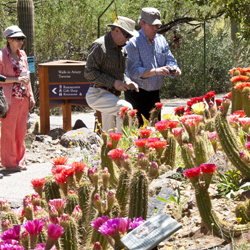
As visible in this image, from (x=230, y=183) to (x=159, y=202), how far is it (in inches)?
18.7

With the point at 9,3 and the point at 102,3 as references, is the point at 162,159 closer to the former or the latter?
the point at 102,3

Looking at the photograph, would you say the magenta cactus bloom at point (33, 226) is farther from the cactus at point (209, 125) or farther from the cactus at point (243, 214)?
the cactus at point (209, 125)

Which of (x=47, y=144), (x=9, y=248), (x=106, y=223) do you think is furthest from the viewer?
(x=47, y=144)

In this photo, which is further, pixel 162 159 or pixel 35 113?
pixel 35 113

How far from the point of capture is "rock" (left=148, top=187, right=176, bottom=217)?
2809 mm

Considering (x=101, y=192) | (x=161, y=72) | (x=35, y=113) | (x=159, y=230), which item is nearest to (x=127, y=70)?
(x=161, y=72)

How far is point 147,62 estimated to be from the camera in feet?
17.8

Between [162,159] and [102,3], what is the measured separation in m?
13.4

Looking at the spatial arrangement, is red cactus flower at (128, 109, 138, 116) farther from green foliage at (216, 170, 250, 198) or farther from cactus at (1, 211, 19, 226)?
cactus at (1, 211, 19, 226)

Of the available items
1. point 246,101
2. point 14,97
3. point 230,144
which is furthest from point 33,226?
point 14,97

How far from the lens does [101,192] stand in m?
2.57

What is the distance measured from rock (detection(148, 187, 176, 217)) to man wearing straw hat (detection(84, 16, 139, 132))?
201 centimetres

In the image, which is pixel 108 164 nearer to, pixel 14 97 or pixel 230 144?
pixel 230 144

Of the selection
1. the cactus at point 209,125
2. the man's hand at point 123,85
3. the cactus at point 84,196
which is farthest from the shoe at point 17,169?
the cactus at point 84,196
